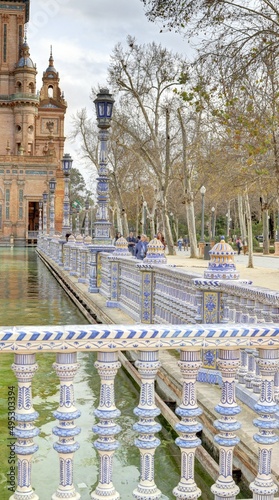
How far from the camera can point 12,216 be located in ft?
240

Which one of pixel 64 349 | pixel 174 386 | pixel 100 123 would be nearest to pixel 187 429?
pixel 64 349

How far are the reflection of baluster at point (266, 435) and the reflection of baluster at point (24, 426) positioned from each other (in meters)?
1.10

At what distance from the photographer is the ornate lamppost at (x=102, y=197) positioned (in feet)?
56.2

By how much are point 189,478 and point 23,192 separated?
235 ft

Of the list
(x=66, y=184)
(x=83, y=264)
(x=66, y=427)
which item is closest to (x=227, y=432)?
(x=66, y=427)

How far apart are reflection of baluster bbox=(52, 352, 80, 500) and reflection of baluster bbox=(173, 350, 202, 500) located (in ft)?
1.71

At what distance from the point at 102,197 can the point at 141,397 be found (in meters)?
14.3

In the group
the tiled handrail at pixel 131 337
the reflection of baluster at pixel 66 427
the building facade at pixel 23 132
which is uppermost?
the building facade at pixel 23 132

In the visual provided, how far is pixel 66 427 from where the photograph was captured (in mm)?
3434

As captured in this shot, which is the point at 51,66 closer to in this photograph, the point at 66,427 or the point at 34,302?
the point at 34,302

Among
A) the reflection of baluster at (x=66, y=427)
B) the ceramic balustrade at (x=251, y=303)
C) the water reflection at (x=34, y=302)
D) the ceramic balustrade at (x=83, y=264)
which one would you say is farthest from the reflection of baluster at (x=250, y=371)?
the ceramic balustrade at (x=83, y=264)

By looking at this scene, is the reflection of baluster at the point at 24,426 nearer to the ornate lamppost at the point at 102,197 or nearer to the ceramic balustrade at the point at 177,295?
the ceramic balustrade at the point at 177,295

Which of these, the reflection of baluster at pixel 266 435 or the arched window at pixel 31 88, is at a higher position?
the arched window at pixel 31 88

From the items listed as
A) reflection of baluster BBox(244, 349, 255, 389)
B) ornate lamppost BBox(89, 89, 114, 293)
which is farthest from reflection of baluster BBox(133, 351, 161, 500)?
ornate lamppost BBox(89, 89, 114, 293)
